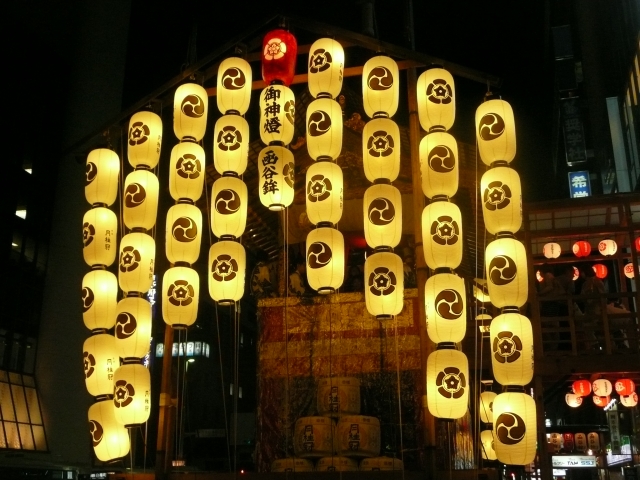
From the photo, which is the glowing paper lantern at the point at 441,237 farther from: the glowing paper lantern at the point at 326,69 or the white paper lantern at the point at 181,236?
the white paper lantern at the point at 181,236

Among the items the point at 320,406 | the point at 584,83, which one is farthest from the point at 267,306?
the point at 584,83

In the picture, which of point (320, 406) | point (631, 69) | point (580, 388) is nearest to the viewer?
point (320, 406)

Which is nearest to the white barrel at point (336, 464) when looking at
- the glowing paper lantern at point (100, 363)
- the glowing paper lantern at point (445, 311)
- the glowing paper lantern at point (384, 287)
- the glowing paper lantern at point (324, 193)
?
the glowing paper lantern at point (384, 287)

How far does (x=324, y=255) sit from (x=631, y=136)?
19736 millimetres

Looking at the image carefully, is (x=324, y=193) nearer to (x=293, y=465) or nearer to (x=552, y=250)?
(x=293, y=465)

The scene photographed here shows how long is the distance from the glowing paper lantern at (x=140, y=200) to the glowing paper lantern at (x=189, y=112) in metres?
0.89

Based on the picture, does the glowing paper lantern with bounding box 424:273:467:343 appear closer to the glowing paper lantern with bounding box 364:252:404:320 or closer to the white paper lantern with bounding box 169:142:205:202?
the glowing paper lantern with bounding box 364:252:404:320

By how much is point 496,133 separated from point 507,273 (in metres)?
2.04

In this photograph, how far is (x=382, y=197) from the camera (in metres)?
9.42

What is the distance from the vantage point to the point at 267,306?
40.0ft

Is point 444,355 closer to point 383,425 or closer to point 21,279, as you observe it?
point 383,425

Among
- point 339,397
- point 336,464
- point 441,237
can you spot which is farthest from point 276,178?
point 336,464

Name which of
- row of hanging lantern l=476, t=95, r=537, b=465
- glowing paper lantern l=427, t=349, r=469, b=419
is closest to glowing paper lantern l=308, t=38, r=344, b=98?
row of hanging lantern l=476, t=95, r=537, b=465

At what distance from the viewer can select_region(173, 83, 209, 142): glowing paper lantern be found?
35.2ft
